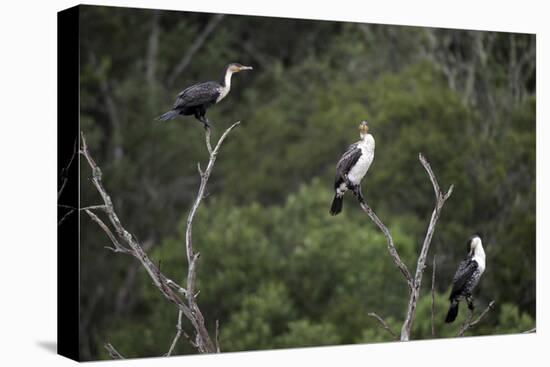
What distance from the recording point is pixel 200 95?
7.05m

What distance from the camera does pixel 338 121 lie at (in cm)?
1265

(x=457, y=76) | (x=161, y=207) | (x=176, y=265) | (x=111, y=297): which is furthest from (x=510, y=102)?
(x=111, y=297)

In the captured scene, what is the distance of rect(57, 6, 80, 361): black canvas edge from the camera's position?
6.60 m

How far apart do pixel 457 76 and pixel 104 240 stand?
422 centimetres

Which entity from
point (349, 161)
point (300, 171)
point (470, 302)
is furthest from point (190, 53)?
point (470, 302)

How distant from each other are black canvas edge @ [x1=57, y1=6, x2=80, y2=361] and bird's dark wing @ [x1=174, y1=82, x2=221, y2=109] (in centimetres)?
74

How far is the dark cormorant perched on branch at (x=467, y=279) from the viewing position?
7.30 meters

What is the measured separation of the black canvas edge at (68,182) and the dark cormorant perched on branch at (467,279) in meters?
2.46

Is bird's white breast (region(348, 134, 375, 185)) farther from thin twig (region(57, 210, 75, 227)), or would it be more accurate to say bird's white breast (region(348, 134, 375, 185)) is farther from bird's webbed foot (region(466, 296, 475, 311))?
thin twig (region(57, 210, 75, 227))

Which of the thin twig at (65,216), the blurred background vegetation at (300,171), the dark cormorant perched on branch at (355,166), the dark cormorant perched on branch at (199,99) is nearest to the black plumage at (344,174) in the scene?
the dark cormorant perched on branch at (355,166)

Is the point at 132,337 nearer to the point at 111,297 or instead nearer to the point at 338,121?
the point at 111,297

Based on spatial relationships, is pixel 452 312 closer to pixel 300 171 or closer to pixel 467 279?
pixel 467 279

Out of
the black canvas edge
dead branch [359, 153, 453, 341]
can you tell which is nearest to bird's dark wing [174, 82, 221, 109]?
the black canvas edge

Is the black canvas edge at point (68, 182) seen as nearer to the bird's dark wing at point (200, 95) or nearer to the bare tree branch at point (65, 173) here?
the bare tree branch at point (65, 173)
